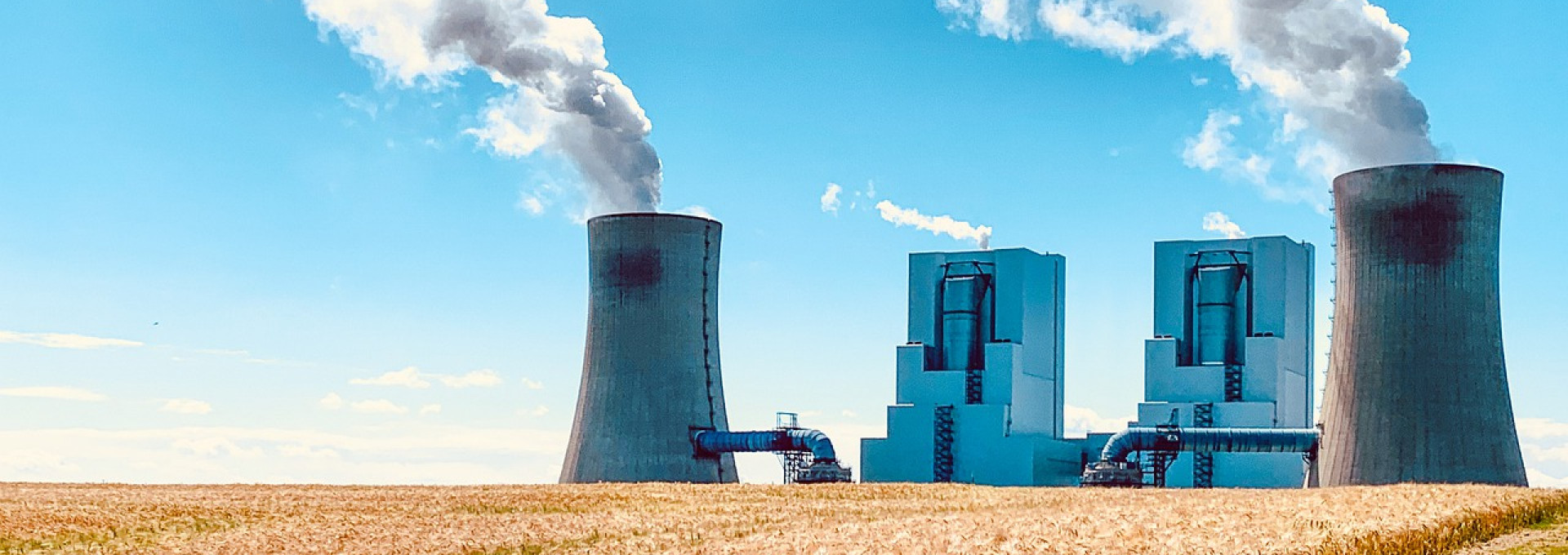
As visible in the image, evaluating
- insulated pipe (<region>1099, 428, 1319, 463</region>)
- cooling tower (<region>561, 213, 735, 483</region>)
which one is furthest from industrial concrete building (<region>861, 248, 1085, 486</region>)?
cooling tower (<region>561, 213, 735, 483</region>)

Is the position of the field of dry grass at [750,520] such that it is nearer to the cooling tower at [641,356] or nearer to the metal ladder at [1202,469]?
the cooling tower at [641,356]

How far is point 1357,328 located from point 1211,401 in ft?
49.8

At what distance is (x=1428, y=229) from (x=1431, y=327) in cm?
268

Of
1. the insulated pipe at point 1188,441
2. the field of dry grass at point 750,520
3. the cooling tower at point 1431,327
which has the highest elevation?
the cooling tower at point 1431,327

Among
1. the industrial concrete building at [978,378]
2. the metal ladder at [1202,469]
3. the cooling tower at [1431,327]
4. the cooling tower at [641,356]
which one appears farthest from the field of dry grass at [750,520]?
the industrial concrete building at [978,378]

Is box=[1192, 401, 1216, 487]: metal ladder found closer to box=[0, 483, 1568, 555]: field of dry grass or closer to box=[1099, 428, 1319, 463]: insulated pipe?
box=[1099, 428, 1319, 463]: insulated pipe

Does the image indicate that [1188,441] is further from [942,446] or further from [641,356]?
[641,356]

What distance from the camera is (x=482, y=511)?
3600 cm

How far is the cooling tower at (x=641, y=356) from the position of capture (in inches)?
2365

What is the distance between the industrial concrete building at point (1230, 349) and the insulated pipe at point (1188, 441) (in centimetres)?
271

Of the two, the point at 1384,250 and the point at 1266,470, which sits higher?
the point at 1384,250

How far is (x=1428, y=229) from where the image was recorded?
1945 inches

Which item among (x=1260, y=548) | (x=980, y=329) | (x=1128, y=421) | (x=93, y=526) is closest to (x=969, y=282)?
(x=980, y=329)

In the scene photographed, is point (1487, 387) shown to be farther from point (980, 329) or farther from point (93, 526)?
point (93, 526)
